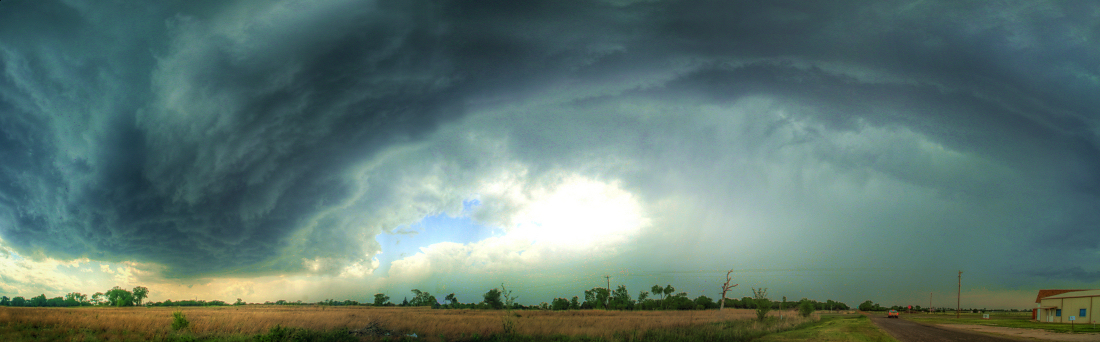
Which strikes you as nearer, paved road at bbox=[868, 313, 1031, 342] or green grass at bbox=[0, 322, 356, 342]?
green grass at bbox=[0, 322, 356, 342]

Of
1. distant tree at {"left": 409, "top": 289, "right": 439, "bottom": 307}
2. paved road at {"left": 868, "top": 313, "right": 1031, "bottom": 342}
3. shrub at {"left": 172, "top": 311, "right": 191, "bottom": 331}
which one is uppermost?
shrub at {"left": 172, "top": 311, "right": 191, "bottom": 331}

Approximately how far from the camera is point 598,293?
3332 inches

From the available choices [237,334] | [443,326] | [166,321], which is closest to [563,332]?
[443,326]

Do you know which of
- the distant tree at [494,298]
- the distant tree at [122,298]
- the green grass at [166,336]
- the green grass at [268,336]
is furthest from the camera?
the distant tree at [494,298]

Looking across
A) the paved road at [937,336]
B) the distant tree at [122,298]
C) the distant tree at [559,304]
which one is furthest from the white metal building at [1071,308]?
the distant tree at [122,298]

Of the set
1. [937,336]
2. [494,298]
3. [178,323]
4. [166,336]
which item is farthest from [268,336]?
[494,298]

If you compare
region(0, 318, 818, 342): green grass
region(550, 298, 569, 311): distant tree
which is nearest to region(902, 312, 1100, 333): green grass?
region(0, 318, 818, 342): green grass

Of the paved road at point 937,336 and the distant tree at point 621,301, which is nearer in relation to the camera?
the paved road at point 937,336

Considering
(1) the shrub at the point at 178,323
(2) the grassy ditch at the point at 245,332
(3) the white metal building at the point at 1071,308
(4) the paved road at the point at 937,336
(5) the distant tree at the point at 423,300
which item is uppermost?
(1) the shrub at the point at 178,323

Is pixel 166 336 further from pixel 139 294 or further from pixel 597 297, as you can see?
pixel 597 297

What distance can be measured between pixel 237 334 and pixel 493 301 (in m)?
48.1

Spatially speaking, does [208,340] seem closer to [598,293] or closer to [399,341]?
[399,341]

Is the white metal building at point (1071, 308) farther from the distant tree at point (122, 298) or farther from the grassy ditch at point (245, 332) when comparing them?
the distant tree at point (122, 298)

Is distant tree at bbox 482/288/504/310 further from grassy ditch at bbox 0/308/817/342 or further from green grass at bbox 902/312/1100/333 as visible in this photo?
green grass at bbox 902/312/1100/333
